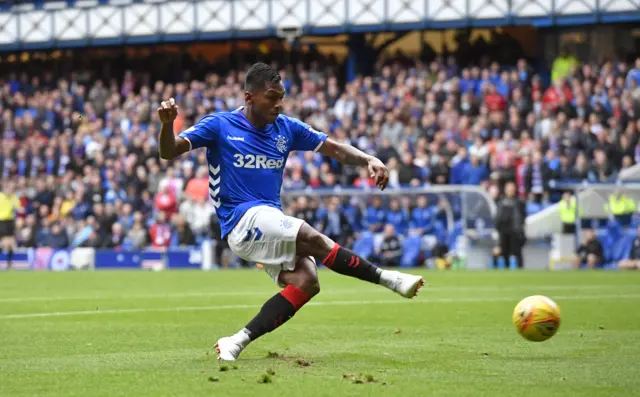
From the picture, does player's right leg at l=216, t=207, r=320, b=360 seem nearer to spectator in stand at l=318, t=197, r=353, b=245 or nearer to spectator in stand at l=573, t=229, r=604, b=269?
spectator in stand at l=573, t=229, r=604, b=269

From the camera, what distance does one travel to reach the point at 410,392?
263 inches

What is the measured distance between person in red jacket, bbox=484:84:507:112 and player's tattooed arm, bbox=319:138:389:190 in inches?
798

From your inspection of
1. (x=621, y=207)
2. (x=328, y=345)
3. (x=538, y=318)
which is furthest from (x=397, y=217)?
(x=538, y=318)

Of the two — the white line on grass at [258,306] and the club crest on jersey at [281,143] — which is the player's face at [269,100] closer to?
the club crest on jersey at [281,143]

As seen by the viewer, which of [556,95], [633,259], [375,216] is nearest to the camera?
[633,259]

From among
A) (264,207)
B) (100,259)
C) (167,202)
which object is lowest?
(100,259)

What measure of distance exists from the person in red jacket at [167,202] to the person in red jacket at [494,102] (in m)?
8.33

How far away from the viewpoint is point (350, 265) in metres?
8.61

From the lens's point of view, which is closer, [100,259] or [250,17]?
[100,259]

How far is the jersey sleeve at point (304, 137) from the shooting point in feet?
30.5

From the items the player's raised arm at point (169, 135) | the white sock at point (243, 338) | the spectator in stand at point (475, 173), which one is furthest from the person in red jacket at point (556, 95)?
the player's raised arm at point (169, 135)

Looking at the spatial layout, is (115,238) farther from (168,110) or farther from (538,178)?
(168,110)

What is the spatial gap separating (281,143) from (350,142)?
69.9ft

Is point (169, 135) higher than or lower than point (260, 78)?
lower
